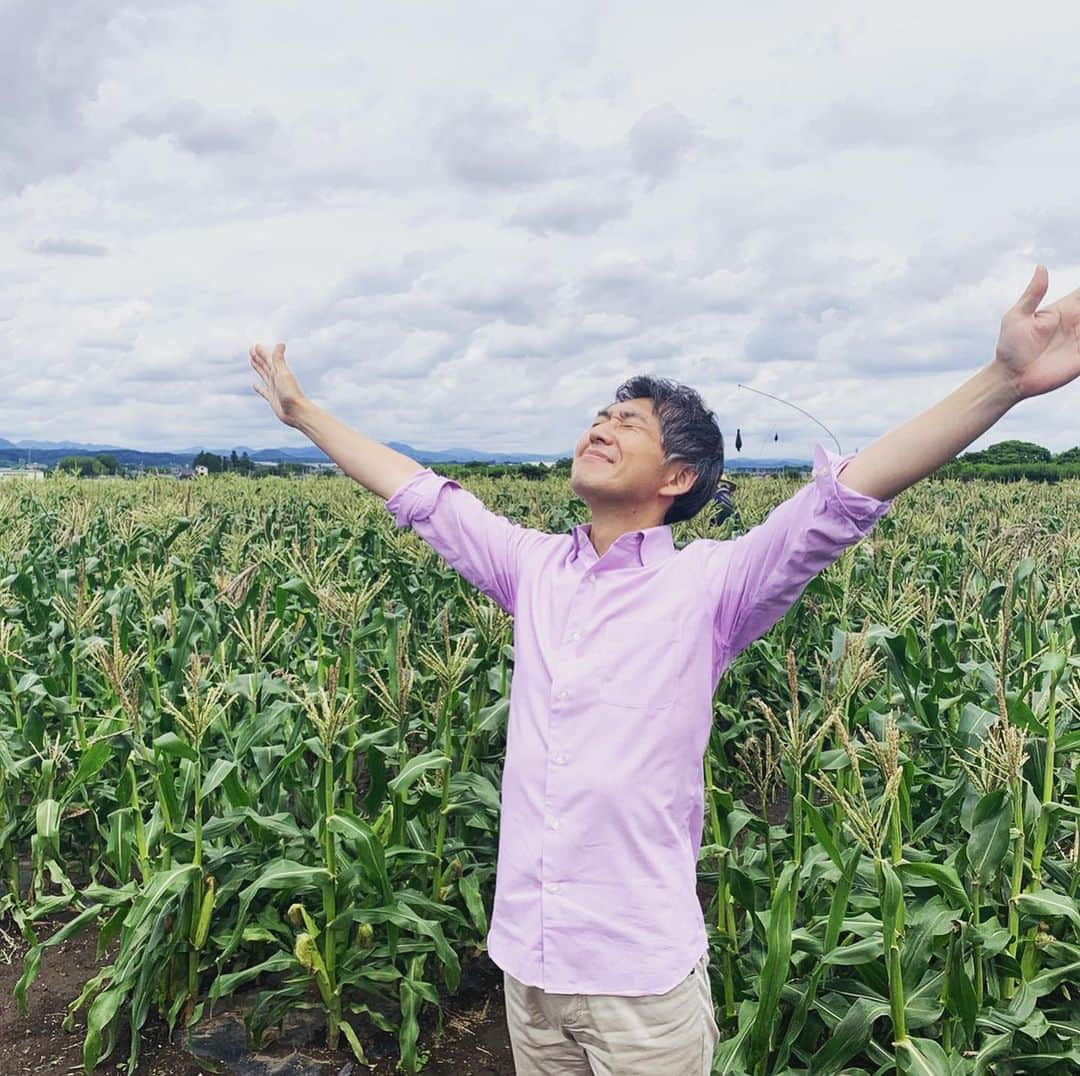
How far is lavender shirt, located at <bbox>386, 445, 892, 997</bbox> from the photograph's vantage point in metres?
2.20

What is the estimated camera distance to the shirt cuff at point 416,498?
2.86 m

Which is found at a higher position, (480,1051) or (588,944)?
(588,944)

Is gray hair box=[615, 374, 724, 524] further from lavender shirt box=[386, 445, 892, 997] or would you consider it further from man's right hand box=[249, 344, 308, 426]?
man's right hand box=[249, 344, 308, 426]

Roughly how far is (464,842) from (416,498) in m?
1.89

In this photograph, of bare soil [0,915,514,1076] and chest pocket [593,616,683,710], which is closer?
chest pocket [593,616,683,710]

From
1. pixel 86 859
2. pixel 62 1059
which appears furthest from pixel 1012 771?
pixel 86 859

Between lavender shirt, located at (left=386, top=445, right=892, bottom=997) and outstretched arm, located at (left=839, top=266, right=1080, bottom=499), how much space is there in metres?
0.08

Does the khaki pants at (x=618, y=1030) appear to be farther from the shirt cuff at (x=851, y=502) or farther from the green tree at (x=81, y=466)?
the green tree at (x=81, y=466)

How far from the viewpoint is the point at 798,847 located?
10.8 ft

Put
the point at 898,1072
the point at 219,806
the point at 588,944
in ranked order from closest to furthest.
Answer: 1. the point at 588,944
2. the point at 898,1072
3. the point at 219,806

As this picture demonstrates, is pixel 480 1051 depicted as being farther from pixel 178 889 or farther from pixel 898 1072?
pixel 898 1072

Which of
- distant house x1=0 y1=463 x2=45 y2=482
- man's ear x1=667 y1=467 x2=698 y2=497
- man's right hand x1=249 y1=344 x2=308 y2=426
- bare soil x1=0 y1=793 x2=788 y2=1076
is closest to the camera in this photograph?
man's ear x1=667 y1=467 x2=698 y2=497

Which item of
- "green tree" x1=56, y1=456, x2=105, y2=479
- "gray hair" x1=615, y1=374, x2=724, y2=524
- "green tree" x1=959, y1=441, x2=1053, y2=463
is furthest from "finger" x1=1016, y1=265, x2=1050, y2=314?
"green tree" x1=959, y1=441, x2=1053, y2=463

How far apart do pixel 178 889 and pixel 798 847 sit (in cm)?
207
